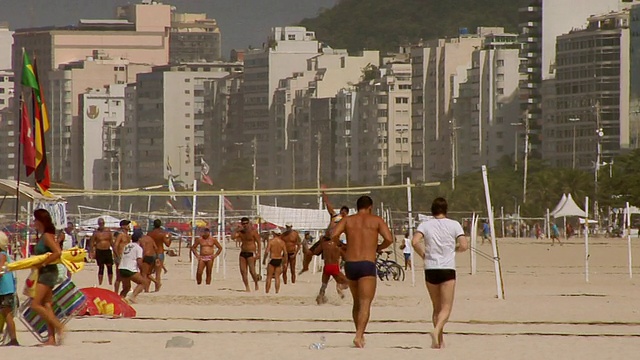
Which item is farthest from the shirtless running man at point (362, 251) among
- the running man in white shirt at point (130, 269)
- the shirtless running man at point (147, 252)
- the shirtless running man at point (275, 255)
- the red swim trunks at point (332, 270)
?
the shirtless running man at point (275, 255)

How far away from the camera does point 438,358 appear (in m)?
14.9

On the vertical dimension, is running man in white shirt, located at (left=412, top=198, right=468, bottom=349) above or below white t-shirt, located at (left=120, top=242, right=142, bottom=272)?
above

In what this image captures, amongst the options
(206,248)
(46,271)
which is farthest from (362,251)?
(206,248)

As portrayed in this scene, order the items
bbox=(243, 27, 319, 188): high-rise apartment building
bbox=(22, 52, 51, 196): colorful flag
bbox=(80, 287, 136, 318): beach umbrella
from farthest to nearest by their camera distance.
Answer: bbox=(243, 27, 319, 188): high-rise apartment building < bbox=(22, 52, 51, 196): colorful flag < bbox=(80, 287, 136, 318): beach umbrella

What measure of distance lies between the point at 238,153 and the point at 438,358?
177689 mm

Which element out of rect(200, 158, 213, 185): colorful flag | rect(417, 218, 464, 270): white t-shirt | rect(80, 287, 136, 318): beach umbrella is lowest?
rect(200, 158, 213, 185): colorful flag

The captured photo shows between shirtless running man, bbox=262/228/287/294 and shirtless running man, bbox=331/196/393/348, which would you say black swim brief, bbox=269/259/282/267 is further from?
shirtless running man, bbox=331/196/393/348

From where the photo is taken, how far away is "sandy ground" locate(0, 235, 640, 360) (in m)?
15.6

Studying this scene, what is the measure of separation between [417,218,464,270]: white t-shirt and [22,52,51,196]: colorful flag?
13259mm

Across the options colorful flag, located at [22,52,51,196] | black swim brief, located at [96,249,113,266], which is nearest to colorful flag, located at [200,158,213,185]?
colorful flag, located at [22,52,51,196]

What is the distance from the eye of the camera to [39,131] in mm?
28734

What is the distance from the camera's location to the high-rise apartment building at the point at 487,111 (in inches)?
6033

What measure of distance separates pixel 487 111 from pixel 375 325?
448 feet

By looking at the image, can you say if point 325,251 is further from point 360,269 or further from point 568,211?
point 568,211
